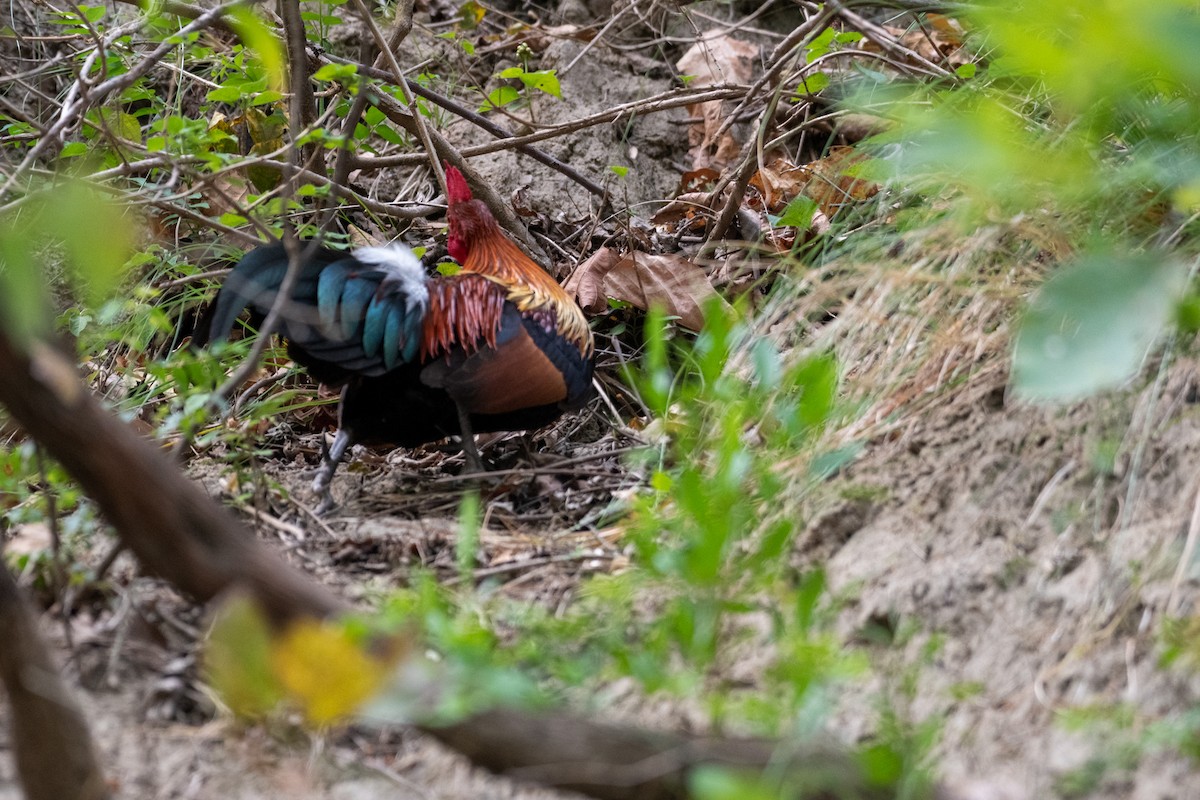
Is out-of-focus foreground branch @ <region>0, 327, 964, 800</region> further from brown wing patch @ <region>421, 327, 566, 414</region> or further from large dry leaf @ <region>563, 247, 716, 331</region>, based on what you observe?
large dry leaf @ <region>563, 247, 716, 331</region>

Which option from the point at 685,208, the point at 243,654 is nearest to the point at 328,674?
the point at 243,654

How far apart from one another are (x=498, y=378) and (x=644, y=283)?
837mm

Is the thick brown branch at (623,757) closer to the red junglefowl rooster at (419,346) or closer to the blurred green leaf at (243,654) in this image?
the blurred green leaf at (243,654)

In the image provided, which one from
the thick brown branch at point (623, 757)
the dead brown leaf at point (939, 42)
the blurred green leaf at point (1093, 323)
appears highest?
the dead brown leaf at point (939, 42)

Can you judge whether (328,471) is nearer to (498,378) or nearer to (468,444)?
(468,444)

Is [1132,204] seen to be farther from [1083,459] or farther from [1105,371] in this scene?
[1105,371]

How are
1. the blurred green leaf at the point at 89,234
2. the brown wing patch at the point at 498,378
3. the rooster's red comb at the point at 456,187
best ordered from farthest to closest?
1. the rooster's red comb at the point at 456,187
2. the brown wing patch at the point at 498,378
3. the blurred green leaf at the point at 89,234

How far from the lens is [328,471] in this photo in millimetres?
3398

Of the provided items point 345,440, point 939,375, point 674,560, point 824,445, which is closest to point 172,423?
point 345,440

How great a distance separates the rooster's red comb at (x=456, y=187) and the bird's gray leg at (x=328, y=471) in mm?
993

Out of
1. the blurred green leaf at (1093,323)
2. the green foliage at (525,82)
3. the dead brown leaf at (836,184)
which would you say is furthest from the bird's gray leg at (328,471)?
the blurred green leaf at (1093,323)

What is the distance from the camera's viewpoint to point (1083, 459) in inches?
89.0

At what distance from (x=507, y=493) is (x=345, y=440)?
559 millimetres

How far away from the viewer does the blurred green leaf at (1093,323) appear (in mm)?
1604
